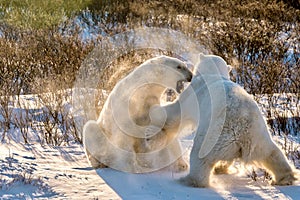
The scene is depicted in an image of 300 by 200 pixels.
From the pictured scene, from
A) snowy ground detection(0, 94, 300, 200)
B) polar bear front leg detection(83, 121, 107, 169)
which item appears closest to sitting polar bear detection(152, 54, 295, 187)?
snowy ground detection(0, 94, 300, 200)

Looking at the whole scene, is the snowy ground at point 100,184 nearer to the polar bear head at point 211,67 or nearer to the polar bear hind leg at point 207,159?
the polar bear hind leg at point 207,159

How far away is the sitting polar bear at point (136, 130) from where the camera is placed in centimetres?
457

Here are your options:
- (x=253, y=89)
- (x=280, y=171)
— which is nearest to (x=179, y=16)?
(x=253, y=89)

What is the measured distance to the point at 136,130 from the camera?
15.0ft

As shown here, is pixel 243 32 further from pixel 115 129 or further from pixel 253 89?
pixel 115 129

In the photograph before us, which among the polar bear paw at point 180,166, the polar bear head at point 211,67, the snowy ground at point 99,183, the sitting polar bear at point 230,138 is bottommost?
the polar bear paw at point 180,166

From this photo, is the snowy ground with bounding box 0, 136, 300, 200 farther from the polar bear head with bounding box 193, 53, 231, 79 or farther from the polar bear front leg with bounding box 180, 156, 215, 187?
the polar bear head with bounding box 193, 53, 231, 79

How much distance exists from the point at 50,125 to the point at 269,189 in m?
2.76

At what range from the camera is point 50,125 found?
18.9 ft

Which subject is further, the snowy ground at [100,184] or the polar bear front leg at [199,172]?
the polar bear front leg at [199,172]

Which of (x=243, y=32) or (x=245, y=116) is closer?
(x=245, y=116)

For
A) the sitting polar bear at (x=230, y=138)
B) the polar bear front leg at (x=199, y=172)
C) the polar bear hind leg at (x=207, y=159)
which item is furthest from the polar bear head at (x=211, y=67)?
the polar bear front leg at (x=199, y=172)

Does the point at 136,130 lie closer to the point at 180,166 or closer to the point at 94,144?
the point at 94,144

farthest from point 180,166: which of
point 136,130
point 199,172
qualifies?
point 199,172
